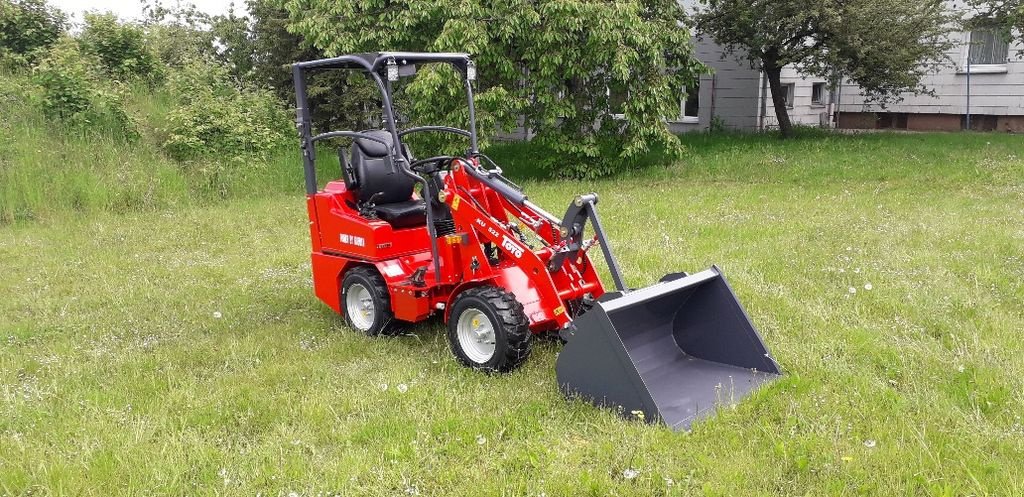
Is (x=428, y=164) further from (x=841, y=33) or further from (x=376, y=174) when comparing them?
(x=841, y=33)

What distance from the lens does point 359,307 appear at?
5.77 m

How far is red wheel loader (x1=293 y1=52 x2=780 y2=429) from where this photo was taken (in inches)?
162

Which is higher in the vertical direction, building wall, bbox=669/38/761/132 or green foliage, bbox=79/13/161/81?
green foliage, bbox=79/13/161/81

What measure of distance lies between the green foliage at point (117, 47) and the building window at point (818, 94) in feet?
51.2

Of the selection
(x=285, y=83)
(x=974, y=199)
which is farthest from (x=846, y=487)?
(x=285, y=83)

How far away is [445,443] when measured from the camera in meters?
3.84

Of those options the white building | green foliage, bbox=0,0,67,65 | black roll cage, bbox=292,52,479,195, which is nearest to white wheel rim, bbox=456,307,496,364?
black roll cage, bbox=292,52,479,195

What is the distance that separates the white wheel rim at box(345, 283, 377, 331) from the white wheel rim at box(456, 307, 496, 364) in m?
1.11

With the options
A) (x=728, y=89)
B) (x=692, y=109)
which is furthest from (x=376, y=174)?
(x=692, y=109)

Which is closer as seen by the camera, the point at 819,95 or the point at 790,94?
the point at 790,94

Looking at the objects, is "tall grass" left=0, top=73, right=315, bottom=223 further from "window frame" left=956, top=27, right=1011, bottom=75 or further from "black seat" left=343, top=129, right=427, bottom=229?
"window frame" left=956, top=27, right=1011, bottom=75

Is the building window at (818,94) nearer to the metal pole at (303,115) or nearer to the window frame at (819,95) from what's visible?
the window frame at (819,95)

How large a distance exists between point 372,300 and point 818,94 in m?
18.1

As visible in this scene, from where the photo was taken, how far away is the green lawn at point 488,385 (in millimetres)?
3504
